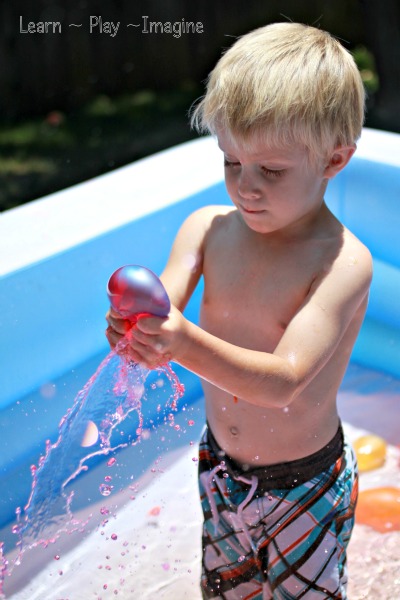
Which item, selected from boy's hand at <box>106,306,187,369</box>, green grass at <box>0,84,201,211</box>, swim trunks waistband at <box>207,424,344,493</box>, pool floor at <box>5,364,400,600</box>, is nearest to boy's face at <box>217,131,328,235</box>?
boy's hand at <box>106,306,187,369</box>

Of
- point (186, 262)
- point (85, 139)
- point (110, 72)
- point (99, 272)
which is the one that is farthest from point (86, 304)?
point (110, 72)

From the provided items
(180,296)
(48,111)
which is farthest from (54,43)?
(180,296)

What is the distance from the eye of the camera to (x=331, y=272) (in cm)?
153

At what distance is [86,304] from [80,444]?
0.63m

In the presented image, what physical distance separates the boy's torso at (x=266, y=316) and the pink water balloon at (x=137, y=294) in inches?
13.2

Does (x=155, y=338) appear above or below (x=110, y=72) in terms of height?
above

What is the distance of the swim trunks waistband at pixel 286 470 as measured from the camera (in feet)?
5.33

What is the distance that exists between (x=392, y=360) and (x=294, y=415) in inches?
49.0

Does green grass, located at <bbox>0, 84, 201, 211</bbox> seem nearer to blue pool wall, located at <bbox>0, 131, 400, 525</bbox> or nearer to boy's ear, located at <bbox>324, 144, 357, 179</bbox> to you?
blue pool wall, located at <bbox>0, 131, 400, 525</bbox>

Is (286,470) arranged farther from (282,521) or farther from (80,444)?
(80,444)

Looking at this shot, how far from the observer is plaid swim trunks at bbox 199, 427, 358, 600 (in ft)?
5.31

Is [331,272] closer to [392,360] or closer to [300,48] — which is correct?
[300,48]

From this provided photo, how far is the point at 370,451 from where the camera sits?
8.25 ft

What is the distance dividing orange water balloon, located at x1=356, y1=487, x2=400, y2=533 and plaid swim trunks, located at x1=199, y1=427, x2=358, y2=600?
0.61 meters
